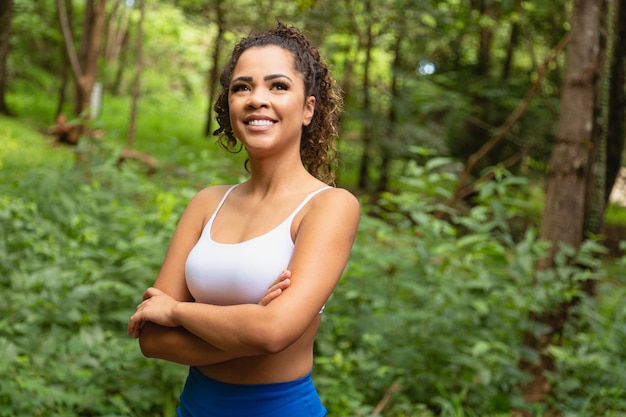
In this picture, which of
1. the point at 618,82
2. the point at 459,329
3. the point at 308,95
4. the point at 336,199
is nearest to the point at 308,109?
the point at 308,95

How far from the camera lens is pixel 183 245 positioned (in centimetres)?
200

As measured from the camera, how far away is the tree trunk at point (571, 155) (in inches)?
182

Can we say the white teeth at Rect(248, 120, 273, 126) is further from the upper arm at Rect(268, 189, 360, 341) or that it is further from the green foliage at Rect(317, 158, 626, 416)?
the green foliage at Rect(317, 158, 626, 416)

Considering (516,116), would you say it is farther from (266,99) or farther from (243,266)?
(243,266)

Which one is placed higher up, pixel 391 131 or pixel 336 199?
→ pixel 336 199

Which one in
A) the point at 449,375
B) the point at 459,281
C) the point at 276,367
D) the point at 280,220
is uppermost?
the point at 280,220

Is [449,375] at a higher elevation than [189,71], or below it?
below

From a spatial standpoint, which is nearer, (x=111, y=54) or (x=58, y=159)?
(x=58, y=159)

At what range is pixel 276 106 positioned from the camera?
5.99ft

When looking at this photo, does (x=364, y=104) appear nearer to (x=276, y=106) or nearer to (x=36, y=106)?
(x=36, y=106)

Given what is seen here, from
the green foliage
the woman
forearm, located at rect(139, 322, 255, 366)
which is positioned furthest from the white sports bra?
the green foliage

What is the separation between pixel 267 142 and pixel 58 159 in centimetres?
1018

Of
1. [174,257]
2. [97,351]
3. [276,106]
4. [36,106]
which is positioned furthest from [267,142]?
[36,106]

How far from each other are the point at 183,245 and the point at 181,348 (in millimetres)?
343
